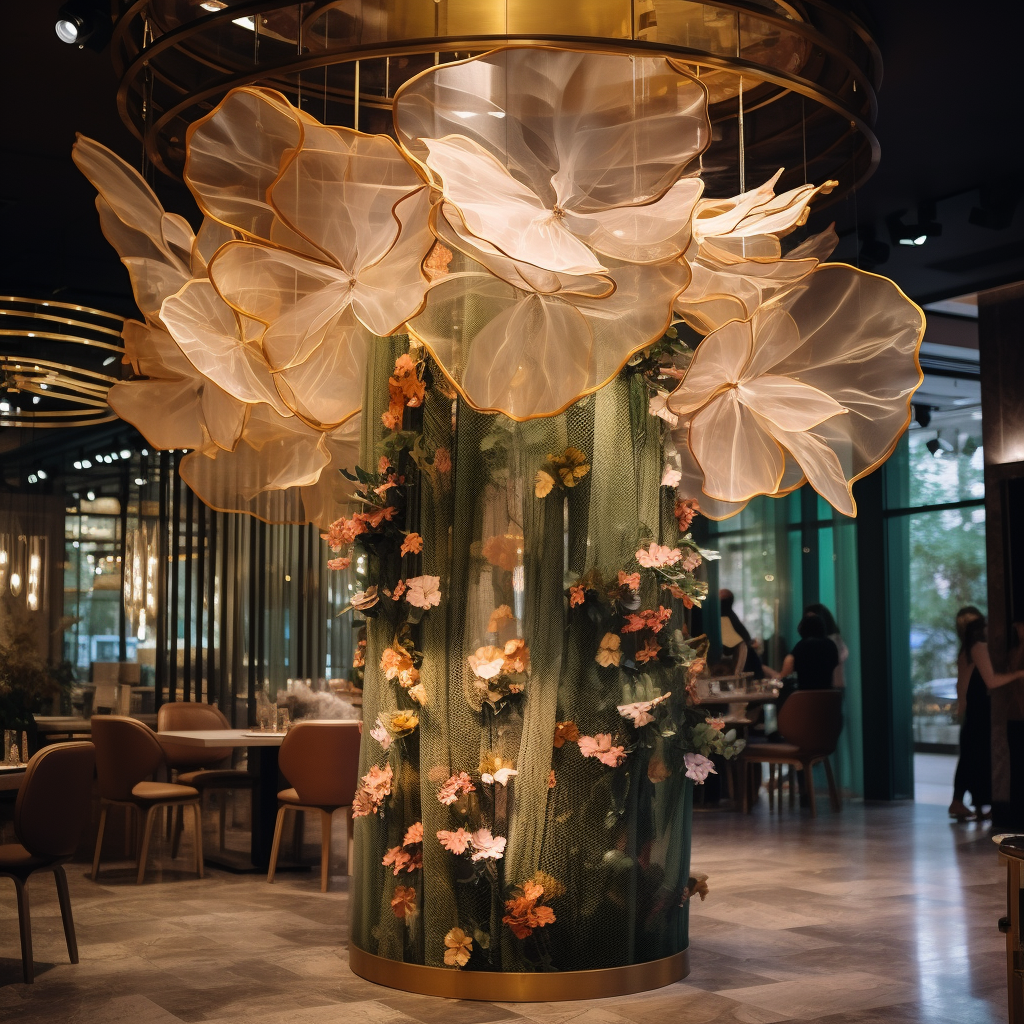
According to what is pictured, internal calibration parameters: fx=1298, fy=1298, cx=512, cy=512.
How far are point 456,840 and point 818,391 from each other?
2185 millimetres

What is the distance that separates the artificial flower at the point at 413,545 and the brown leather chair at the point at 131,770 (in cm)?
349

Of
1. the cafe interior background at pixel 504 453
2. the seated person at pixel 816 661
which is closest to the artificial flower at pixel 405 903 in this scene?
the cafe interior background at pixel 504 453

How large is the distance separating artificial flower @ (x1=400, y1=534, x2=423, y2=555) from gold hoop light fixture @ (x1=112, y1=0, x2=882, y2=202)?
1618 millimetres

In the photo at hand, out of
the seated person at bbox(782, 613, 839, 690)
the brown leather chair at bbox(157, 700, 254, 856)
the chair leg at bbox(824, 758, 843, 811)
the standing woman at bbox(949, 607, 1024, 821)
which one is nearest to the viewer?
the brown leather chair at bbox(157, 700, 254, 856)

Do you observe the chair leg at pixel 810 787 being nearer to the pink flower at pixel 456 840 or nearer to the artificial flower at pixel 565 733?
the artificial flower at pixel 565 733

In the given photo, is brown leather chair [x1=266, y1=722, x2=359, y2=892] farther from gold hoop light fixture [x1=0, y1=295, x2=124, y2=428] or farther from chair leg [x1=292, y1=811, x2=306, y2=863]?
gold hoop light fixture [x1=0, y1=295, x2=124, y2=428]

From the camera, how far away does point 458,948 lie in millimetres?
5102

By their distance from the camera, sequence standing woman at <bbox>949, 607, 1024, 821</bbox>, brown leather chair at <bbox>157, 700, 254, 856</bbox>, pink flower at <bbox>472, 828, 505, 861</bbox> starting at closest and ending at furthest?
pink flower at <bbox>472, 828, 505, 861</bbox>, brown leather chair at <bbox>157, 700, 254, 856</bbox>, standing woman at <bbox>949, 607, 1024, 821</bbox>

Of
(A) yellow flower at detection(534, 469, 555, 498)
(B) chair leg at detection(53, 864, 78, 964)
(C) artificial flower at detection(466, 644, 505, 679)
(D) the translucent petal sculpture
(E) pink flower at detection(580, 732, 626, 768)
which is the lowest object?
(B) chair leg at detection(53, 864, 78, 964)

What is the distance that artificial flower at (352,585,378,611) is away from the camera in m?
5.38

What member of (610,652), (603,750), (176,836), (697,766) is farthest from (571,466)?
(176,836)

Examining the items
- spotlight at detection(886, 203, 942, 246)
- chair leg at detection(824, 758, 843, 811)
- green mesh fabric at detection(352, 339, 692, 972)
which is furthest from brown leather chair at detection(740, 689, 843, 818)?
green mesh fabric at detection(352, 339, 692, 972)

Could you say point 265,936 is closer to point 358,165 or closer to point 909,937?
point 909,937

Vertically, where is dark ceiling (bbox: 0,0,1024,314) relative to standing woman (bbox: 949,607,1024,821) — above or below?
above
